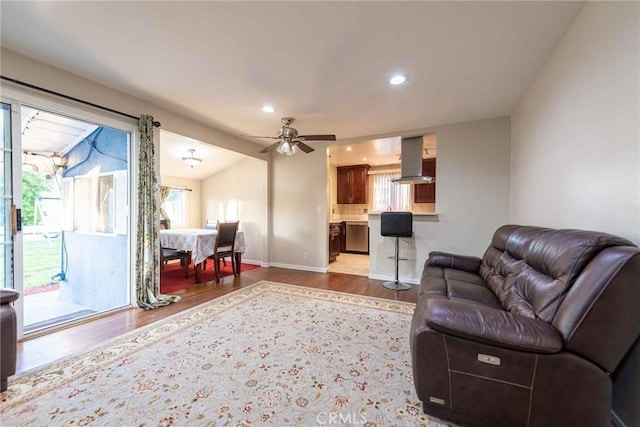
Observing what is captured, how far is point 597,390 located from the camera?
1.11 m

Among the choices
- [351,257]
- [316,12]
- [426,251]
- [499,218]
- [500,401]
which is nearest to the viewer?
[500,401]

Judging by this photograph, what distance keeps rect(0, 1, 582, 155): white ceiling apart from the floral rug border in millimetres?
2487

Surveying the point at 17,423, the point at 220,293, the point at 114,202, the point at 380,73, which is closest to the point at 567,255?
the point at 380,73

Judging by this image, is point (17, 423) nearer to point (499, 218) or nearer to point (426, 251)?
point (426, 251)

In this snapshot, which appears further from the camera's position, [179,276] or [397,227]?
[179,276]

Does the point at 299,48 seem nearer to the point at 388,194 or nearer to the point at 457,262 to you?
the point at 457,262

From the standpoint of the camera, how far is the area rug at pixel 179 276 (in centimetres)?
394

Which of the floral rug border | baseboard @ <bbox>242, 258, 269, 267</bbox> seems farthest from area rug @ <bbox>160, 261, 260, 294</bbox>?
the floral rug border

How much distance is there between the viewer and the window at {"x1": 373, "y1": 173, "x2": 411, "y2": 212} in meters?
6.74

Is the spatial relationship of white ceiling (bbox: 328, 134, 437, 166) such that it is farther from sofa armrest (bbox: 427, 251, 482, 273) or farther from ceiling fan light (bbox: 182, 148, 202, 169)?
ceiling fan light (bbox: 182, 148, 202, 169)

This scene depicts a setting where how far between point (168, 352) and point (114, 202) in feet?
7.83

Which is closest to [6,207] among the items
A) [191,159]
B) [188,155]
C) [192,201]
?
[191,159]

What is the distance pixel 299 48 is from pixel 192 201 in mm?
5723

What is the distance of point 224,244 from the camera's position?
4.46m
